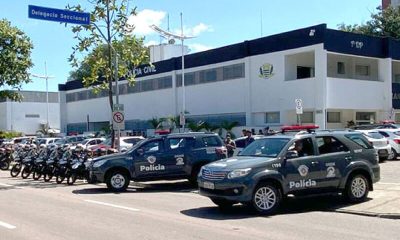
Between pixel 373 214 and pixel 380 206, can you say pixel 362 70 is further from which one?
pixel 373 214

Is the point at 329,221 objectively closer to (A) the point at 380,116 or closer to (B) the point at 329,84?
(B) the point at 329,84

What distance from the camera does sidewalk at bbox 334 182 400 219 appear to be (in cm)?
1141

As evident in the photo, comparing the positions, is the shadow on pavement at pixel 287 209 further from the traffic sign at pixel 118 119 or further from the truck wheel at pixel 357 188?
the traffic sign at pixel 118 119

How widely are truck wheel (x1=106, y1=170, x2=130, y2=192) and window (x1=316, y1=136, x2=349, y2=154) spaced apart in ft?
24.5

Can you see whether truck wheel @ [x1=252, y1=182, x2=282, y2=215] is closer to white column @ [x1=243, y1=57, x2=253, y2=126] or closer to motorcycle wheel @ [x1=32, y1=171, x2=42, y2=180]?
motorcycle wheel @ [x1=32, y1=171, x2=42, y2=180]

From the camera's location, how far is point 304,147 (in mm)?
12328

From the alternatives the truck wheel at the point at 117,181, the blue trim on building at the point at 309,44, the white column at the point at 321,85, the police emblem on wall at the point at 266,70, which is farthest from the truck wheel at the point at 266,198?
the police emblem on wall at the point at 266,70

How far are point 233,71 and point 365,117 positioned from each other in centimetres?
1062

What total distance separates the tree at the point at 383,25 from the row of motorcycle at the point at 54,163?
42651 mm

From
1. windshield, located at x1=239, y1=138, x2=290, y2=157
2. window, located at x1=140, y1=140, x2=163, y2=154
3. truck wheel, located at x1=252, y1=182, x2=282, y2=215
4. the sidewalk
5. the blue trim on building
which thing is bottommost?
the sidewalk

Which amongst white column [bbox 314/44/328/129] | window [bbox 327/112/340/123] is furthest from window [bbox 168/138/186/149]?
window [bbox 327/112/340/123]

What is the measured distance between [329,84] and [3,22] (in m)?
24.5

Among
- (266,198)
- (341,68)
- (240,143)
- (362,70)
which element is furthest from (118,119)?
(362,70)

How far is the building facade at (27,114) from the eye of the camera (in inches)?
3012
